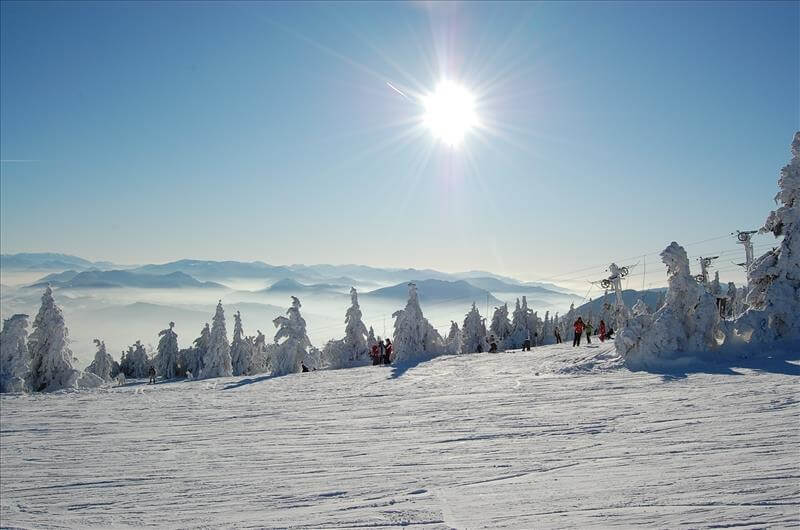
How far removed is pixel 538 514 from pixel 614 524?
1.03 meters

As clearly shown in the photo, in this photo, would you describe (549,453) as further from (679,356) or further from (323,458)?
(679,356)

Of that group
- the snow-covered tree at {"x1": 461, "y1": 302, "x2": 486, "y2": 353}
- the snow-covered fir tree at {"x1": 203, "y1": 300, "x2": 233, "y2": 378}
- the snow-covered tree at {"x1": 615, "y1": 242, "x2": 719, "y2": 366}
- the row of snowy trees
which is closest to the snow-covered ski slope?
the snow-covered tree at {"x1": 615, "y1": 242, "x2": 719, "y2": 366}

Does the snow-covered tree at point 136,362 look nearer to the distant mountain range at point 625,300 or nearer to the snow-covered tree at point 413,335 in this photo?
the snow-covered tree at point 413,335

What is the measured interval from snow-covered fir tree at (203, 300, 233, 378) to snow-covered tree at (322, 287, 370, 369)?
44.7 ft

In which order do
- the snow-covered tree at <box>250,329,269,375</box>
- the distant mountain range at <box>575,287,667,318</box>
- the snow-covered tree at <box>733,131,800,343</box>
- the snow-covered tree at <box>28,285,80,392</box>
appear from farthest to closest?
the snow-covered tree at <box>250,329,269,375</box> → the distant mountain range at <box>575,287,667,318</box> → the snow-covered tree at <box>28,285,80,392</box> → the snow-covered tree at <box>733,131,800,343</box>

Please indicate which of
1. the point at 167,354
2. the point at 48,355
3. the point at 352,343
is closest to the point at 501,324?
the point at 352,343

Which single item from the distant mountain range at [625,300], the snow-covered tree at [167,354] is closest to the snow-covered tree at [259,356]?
the snow-covered tree at [167,354]

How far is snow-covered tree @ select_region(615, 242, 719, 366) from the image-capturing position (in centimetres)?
2055

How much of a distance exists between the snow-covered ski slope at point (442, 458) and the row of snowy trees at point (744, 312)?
2432 millimetres

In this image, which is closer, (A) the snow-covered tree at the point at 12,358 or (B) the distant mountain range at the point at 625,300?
(A) the snow-covered tree at the point at 12,358

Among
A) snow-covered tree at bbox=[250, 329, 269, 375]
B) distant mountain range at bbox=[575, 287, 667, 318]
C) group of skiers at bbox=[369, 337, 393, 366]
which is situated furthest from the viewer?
snow-covered tree at bbox=[250, 329, 269, 375]

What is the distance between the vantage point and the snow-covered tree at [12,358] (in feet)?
102

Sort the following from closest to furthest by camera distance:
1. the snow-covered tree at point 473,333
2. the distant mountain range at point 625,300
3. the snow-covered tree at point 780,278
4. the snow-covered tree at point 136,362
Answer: the snow-covered tree at point 780,278 < the distant mountain range at point 625,300 < the snow-covered tree at point 473,333 < the snow-covered tree at point 136,362

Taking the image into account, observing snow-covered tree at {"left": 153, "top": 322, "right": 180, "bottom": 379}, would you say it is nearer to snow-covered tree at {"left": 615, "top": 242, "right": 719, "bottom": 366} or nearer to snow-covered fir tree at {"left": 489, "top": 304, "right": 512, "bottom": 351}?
snow-covered fir tree at {"left": 489, "top": 304, "right": 512, "bottom": 351}
